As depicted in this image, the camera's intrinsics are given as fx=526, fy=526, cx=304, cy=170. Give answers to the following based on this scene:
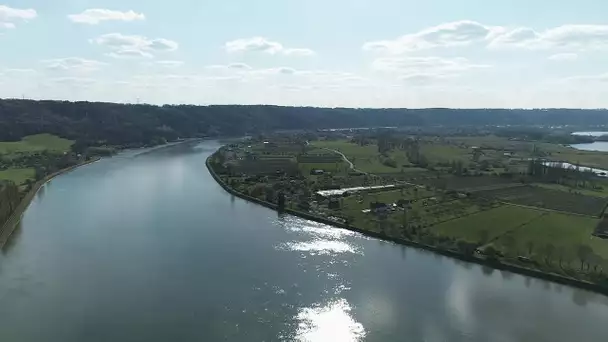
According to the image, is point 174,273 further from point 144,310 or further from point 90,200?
point 90,200

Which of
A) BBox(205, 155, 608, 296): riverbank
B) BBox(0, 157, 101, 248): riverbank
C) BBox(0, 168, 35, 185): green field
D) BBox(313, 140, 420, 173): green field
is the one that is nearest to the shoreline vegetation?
BBox(205, 155, 608, 296): riverbank

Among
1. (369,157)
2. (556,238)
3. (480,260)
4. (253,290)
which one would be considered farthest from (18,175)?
(556,238)

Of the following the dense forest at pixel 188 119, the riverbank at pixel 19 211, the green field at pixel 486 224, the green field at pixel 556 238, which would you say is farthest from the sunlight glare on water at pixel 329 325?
the dense forest at pixel 188 119

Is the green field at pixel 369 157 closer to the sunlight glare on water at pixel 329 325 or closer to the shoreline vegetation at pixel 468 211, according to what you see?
the shoreline vegetation at pixel 468 211

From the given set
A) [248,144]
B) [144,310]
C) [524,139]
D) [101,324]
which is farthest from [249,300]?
[524,139]

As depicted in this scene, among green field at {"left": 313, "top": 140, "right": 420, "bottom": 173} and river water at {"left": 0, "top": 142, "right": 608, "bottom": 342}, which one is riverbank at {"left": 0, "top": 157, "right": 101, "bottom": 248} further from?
green field at {"left": 313, "top": 140, "right": 420, "bottom": 173}

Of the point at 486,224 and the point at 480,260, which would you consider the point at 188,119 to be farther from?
the point at 480,260
